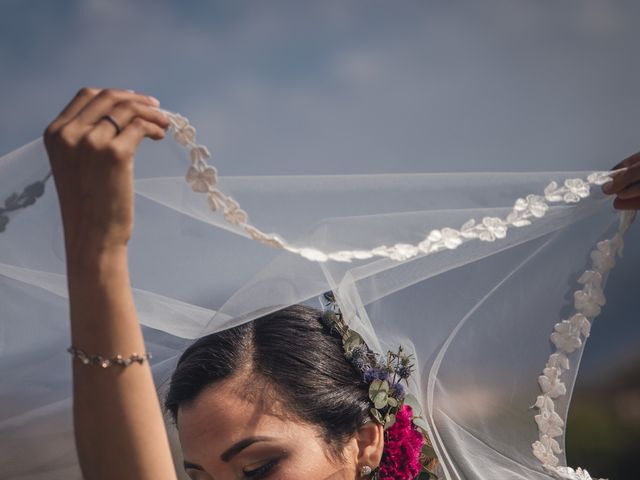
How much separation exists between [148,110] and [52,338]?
86 cm

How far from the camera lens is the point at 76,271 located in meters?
1.64

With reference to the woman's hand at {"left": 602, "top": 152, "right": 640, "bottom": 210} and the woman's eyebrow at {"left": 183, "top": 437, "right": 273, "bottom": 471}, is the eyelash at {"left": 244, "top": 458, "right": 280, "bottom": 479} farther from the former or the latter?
the woman's hand at {"left": 602, "top": 152, "right": 640, "bottom": 210}

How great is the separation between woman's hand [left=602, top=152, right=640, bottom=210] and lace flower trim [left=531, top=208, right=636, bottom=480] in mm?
79

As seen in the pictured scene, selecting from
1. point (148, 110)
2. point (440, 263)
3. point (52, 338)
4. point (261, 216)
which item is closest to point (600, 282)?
point (440, 263)

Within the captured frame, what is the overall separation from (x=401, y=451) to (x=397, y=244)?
0.92m

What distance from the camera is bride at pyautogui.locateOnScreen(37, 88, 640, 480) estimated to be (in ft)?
5.35

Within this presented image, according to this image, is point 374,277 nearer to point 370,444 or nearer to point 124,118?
point 370,444

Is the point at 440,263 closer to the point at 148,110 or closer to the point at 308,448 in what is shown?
the point at 308,448

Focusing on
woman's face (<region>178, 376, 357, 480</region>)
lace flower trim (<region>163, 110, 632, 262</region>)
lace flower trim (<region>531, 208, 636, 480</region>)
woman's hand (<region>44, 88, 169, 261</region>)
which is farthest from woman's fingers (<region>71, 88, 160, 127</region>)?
lace flower trim (<region>531, 208, 636, 480</region>)

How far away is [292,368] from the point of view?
2518mm

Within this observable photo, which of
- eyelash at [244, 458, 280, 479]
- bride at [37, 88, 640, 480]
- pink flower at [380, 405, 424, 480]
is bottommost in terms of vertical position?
pink flower at [380, 405, 424, 480]

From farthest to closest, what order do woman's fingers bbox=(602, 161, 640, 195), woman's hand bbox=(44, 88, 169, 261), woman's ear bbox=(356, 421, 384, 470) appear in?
woman's ear bbox=(356, 421, 384, 470)
woman's fingers bbox=(602, 161, 640, 195)
woman's hand bbox=(44, 88, 169, 261)

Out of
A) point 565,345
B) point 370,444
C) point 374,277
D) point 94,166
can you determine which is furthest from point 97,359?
point 565,345

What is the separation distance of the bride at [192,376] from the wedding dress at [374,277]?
15 cm
